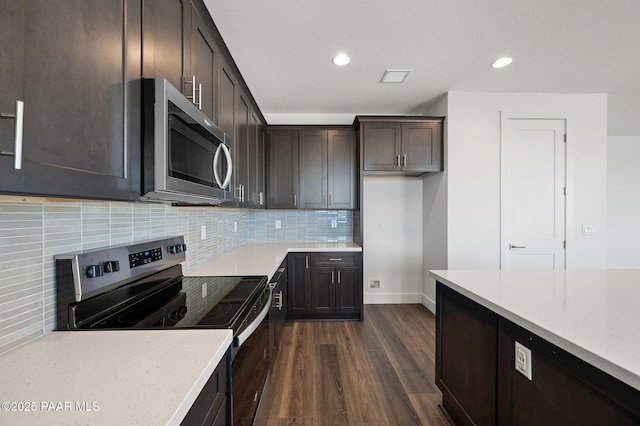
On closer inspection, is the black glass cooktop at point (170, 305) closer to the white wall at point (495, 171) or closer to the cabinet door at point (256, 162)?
the cabinet door at point (256, 162)

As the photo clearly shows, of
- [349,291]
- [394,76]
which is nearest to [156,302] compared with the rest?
[349,291]

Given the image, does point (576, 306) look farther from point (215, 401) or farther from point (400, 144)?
point (400, 144)

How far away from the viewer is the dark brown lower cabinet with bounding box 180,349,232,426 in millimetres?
674

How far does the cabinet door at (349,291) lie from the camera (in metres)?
3.13

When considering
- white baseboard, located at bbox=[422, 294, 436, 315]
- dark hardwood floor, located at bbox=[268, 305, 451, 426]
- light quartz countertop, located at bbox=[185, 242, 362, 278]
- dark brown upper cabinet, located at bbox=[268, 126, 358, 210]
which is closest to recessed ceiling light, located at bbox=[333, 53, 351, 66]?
dark brown upper cabinet, located at bbox=[268, 126, 358, 210]

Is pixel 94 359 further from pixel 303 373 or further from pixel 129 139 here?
pixel 303 373

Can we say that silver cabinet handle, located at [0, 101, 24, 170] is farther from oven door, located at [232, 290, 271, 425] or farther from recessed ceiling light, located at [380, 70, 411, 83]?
recessed ceiling light, located at [380, 70, 411, 83]

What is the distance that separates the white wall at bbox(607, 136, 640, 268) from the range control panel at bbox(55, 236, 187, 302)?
19.5 feet

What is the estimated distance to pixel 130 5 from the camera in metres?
0.86

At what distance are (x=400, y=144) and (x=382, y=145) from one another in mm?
206

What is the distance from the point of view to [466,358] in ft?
4.76

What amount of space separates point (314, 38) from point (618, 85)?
319 cm

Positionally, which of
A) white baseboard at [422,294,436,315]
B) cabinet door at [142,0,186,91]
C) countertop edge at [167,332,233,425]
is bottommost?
white baseboard at [422,294,436,315]

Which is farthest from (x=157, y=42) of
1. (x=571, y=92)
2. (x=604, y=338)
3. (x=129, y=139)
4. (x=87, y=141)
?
(x=571, y=92)
